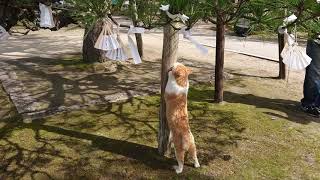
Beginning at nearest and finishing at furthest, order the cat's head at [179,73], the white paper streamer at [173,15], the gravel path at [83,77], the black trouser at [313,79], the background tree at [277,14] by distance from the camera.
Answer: the background tree at [277,14]
the white paper streamer at [173,15]
the cat's head at [179,73]
the black trouser at [313,79]
the gravel path at [83,77]

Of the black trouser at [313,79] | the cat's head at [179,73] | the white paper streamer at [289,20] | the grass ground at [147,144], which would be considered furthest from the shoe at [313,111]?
the white paper streamer at [289,20]

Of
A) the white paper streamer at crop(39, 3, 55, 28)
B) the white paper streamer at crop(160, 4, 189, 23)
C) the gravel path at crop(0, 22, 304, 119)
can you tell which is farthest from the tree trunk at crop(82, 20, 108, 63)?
the white paper streamer at crop(160, 4, 189, 23)

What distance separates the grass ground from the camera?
4406 mm

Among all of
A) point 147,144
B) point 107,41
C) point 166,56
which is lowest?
point 147,144

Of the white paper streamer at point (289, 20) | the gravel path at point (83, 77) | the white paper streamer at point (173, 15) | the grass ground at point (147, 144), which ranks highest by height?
the white paper streamer at point (173, 15)

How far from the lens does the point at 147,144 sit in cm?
496

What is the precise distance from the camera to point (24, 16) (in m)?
4.20

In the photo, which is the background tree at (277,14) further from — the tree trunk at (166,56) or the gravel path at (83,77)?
the gravel path at (83,77)

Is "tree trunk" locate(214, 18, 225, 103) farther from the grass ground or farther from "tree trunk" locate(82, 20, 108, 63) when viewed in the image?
"tree trunk" locate(82, 20, 108, 63)

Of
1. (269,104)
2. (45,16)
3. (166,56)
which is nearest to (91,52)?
(269,104)

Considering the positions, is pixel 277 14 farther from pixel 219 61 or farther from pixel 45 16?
pixel 219 61

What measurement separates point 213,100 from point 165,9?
3.55m

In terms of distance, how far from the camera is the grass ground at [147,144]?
14.5ft

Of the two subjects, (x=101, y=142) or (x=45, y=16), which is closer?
(x=45, y=16)
